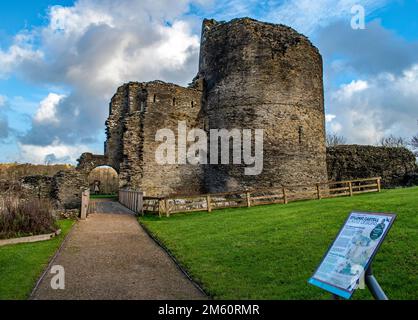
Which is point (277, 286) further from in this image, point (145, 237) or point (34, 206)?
point (34, 206)

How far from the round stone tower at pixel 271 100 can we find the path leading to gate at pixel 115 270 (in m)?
12.0

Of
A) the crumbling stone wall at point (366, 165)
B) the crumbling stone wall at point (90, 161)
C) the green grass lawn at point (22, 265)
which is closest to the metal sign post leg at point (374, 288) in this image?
the green grass lawn at point (22, 265)

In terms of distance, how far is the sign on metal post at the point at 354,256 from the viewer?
4.42 meters

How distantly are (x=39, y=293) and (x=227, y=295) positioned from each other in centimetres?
338

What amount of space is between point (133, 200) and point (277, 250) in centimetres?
1230

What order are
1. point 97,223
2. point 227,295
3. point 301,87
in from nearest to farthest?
point 227,295
point 97,223
point 301,87

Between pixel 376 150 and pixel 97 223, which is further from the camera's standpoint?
pixel 376 150

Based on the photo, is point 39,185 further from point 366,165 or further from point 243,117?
point 366,165

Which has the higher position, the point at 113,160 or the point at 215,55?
the point at 215,55

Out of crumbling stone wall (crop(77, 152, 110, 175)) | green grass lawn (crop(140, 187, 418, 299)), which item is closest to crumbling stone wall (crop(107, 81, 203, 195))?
crumbling stone wall (crop(77, 152, 110, 175))

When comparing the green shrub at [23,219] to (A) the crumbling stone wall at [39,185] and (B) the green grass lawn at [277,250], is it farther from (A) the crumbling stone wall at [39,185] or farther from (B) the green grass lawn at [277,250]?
(A) the crumbling stone wall at [39,185]

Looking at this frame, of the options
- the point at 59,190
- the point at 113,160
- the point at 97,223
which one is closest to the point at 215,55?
the point at 113,160
